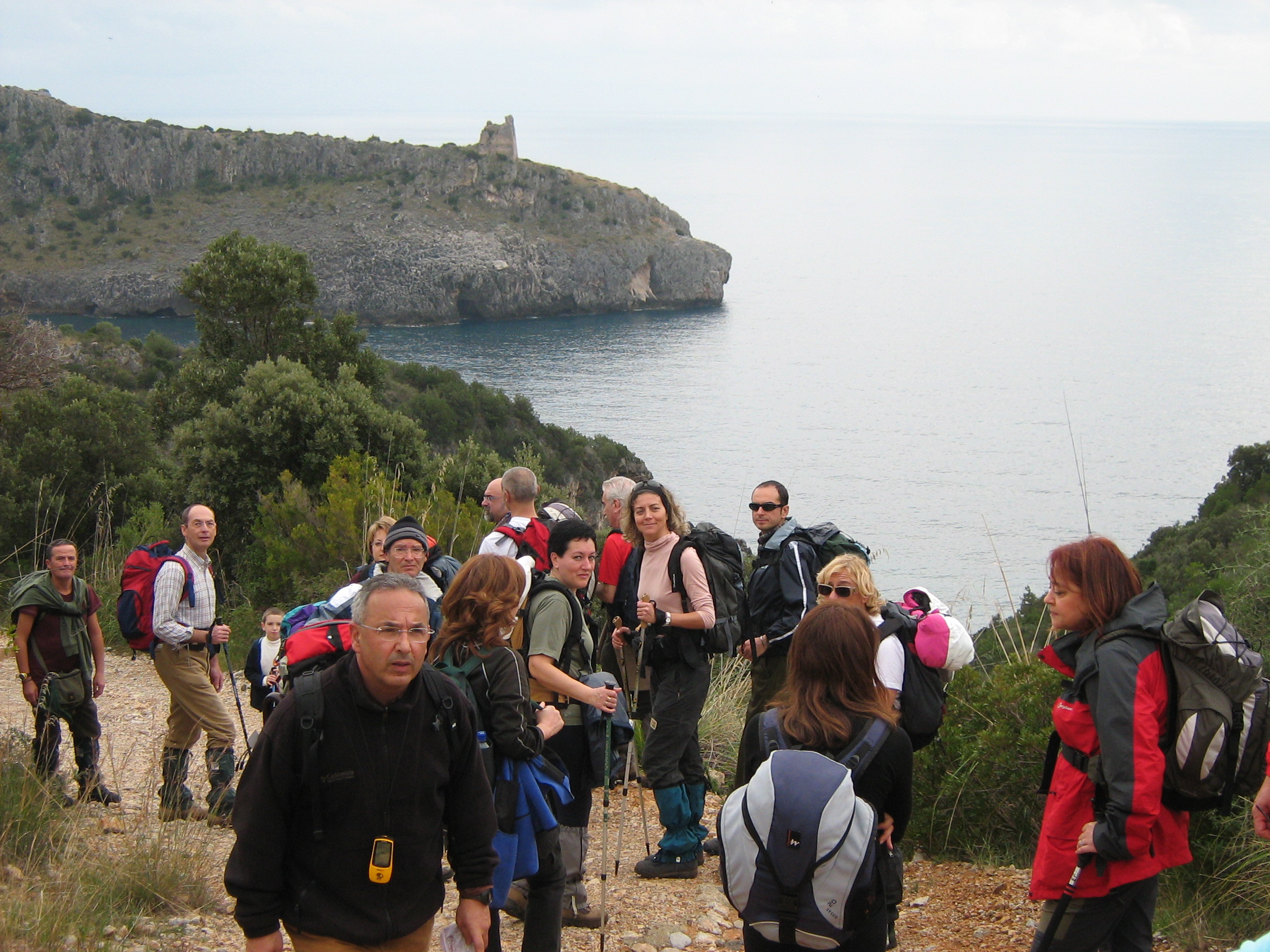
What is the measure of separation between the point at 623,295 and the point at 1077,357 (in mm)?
54006

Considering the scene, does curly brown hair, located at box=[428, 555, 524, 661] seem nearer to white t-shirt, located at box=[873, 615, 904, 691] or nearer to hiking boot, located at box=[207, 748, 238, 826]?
white t-shirt, located at box=[873, 615, 904, 691]

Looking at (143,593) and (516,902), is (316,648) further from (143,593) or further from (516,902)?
(143,593)

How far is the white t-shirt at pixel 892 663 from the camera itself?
144 inches

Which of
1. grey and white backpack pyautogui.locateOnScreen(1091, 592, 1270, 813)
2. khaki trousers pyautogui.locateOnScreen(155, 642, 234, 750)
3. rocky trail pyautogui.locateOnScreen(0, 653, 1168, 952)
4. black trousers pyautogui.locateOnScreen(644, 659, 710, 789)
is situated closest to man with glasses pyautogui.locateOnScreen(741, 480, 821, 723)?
black trousers pyautogui.locateOnScreen(644, 659, 710, 789)

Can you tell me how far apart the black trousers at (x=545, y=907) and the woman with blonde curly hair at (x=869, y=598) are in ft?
3.97

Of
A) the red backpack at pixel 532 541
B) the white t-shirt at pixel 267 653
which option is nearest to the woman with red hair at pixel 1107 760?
the red backpack at pixel 532 541

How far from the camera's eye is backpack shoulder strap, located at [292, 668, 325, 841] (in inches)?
92.8

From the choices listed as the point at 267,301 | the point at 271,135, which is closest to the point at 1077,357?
the point at 267,301

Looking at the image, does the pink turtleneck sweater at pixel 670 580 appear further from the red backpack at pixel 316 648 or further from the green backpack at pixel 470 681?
the red backpack at pixel 316 648

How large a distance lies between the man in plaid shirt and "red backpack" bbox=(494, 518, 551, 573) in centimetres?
144

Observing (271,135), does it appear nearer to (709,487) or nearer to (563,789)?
(709,487)

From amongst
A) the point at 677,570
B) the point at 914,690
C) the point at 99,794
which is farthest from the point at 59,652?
the point at 914,690

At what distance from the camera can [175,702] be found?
546cm

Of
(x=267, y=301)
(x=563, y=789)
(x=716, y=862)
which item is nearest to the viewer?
(x=563, y=789)
